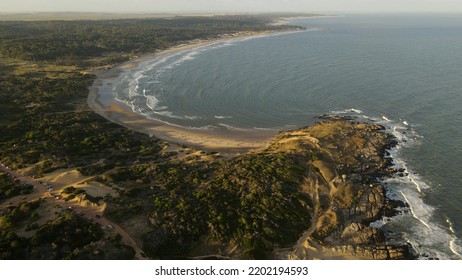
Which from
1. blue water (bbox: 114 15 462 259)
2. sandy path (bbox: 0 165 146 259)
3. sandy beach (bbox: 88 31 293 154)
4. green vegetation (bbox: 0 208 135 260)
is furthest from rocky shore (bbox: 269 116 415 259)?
green vegetation (bbox: 0 208 135 260)

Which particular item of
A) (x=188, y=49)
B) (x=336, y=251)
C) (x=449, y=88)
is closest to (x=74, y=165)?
(x=336, y=251)

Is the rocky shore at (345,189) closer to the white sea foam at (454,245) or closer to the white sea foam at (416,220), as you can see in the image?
the white sea foam at (416,220)

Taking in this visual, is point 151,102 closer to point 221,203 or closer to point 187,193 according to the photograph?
point 187,193

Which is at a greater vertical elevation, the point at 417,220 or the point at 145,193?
the point at 145,193

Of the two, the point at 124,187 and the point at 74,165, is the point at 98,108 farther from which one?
the point at 124,187

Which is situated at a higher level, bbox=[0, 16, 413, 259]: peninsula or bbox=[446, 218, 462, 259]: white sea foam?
bbox=[0, 16, 413, 259]: peninsula

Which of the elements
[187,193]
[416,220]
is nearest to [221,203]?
[187,193]

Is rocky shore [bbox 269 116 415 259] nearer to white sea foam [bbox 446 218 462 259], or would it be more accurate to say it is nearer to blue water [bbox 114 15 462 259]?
blue water [bbox 114 15 462 259]
